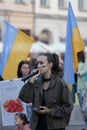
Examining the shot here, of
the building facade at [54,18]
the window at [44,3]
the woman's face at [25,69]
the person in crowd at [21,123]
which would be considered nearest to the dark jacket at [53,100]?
the person in crowd at [21,123]

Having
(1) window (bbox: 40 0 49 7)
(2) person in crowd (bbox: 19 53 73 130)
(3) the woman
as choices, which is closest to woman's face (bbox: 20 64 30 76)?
(3) the woman

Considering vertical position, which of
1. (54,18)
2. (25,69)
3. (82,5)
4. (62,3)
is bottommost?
(54,18)

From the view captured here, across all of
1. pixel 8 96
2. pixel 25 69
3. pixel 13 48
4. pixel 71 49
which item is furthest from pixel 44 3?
pixel 8 96

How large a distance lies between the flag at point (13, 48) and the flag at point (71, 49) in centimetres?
91

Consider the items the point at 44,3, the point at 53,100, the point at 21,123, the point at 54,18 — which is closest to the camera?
the point at 53,100

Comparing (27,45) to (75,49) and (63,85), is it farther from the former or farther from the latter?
(63,85)

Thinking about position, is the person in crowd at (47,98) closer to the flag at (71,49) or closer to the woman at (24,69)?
the woman at (24,69)

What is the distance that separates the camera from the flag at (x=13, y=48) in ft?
32.3

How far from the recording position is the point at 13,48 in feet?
33.8

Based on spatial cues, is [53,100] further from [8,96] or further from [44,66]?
[8,96]

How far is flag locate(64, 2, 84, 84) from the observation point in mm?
8938

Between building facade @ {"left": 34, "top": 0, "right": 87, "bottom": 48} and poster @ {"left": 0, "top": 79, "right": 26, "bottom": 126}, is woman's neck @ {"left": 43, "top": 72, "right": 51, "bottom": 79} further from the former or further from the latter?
building facade @ {"left": 34, "top": 0, "right": 87, "bottom": 48}

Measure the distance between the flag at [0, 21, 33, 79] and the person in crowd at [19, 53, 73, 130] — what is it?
14.7 feet

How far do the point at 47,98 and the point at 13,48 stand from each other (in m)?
5.34
